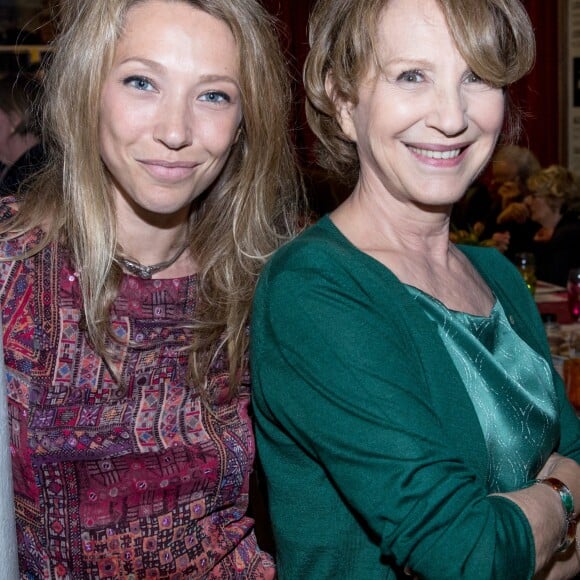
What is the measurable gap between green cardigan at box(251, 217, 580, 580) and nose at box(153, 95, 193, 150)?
33 centimetres

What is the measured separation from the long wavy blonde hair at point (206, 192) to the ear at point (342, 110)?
266 mm

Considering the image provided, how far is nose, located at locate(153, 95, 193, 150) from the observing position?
5.13 feet

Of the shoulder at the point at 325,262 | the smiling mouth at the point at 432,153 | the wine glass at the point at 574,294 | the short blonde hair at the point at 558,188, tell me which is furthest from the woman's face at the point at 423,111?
the short blonde hair at the point at 558,188

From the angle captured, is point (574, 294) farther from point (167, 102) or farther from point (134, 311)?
point (167, 102)

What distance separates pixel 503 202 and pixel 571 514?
14.2 ft

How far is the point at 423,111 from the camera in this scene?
4.33ft

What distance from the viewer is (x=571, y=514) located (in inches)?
53.3

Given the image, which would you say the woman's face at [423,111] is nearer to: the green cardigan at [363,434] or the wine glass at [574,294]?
the green cardigan at [363,434]

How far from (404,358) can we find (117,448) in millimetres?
597

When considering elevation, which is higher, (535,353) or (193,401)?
(535,353)

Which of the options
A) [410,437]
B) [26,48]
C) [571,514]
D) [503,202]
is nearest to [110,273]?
[410,437]

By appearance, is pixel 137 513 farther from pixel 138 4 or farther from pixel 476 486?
pixel 138 4

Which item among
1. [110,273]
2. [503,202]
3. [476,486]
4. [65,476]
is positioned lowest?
[503,202]

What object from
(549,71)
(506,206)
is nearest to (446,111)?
(506,206)
